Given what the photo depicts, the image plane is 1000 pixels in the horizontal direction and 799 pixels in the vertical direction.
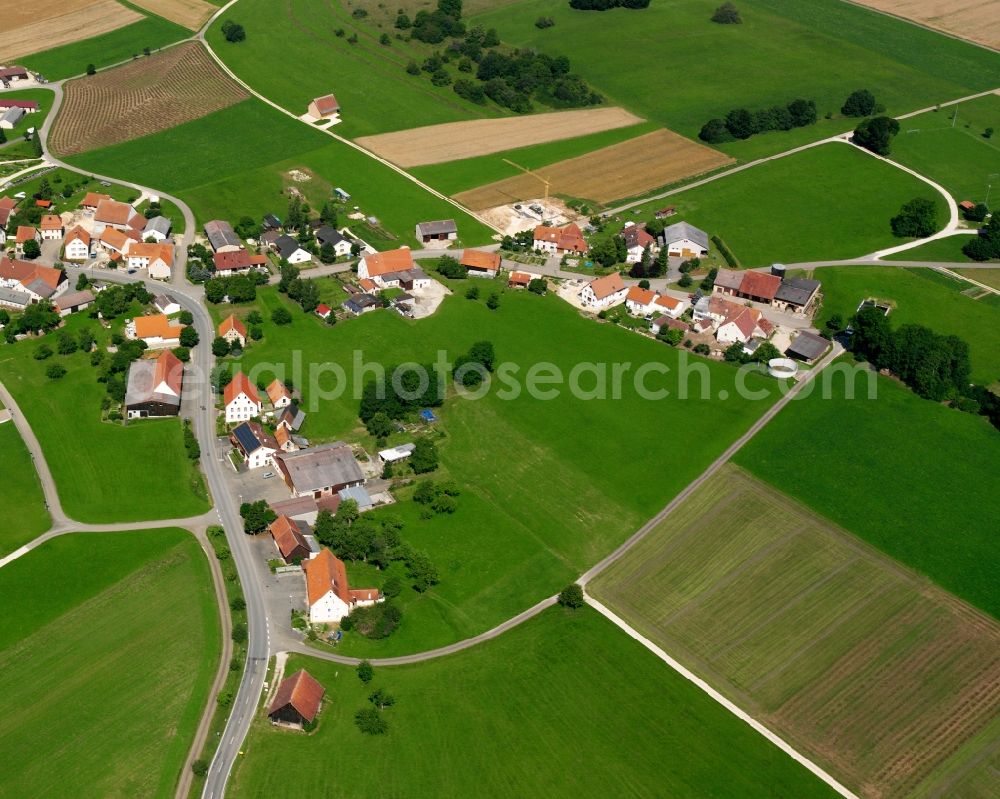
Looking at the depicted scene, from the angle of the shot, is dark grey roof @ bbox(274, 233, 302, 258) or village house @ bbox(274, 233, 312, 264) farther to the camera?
dark grey roof @ bbox(274, 233, 302, 258)

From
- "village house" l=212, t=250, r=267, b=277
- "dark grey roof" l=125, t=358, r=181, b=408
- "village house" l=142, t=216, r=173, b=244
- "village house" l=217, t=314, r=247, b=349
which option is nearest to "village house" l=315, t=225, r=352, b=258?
"village house" l=212, t=250, r=267, b=277

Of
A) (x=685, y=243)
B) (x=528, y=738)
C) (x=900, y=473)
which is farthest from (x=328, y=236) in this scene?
(x=528, y=738)

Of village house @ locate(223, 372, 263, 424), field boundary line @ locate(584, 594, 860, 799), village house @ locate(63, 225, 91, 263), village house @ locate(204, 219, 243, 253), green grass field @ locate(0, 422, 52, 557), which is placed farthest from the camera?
village house @ locate(204, 219, 243, 253)

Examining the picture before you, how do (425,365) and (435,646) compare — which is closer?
(435,646)

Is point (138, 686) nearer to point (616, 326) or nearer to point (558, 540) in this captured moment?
point (558, 540)

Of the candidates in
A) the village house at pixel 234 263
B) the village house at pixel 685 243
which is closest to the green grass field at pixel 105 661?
the village house at pixel 234 263

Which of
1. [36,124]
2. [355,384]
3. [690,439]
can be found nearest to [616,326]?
[690,439]

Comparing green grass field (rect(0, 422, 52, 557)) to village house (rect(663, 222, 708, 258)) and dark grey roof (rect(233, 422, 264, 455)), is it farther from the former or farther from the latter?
village house (rect(663, 222, 708, 258))
